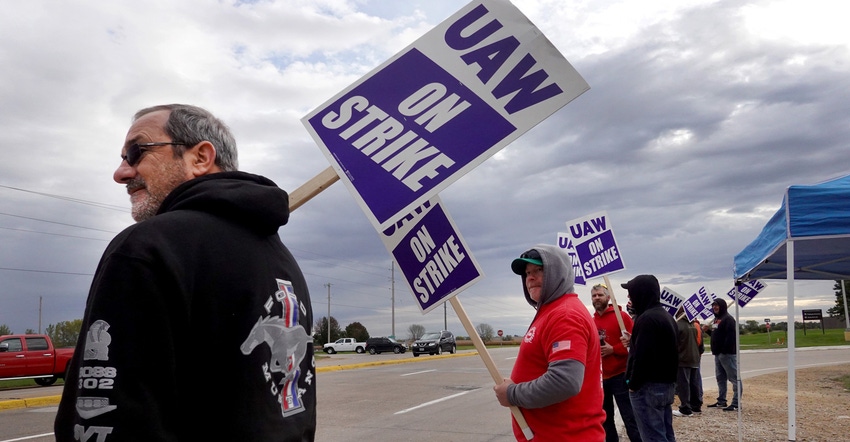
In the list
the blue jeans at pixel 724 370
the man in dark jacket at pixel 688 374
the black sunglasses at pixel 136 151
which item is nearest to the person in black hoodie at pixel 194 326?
the black sunglasses at pixel 136 151

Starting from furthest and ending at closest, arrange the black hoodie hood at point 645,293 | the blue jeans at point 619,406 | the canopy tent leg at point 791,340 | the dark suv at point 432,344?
the dark suv at point 432,344
the blue jeans at point 619,406
the black hoodie hood at point 645,293
the canopy tent leg at point 791,340

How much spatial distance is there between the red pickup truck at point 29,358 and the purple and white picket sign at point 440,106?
882 inches

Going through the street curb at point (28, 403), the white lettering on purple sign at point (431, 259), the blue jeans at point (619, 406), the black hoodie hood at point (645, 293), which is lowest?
the street curb at point (28, 403)

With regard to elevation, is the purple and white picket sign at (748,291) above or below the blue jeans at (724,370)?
above

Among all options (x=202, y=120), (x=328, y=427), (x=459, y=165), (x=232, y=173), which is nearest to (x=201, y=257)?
(x=232, y=173)

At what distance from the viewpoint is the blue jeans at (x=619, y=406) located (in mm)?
7073

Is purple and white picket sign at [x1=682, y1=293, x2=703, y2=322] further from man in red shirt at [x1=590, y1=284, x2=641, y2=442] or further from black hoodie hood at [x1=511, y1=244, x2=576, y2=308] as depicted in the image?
black hoodie hood at [x1=511, y1=244, x2=576, y2=308]

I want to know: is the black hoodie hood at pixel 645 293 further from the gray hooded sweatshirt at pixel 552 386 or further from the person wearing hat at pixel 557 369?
the gray hooded sweatshirt at pixel 552 386

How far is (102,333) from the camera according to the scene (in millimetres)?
1237

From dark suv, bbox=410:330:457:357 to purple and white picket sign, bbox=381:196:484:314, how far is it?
120ft

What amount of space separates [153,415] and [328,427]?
9802 millimetres

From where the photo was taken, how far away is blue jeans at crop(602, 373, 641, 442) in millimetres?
7073

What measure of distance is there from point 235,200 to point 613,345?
258 inches

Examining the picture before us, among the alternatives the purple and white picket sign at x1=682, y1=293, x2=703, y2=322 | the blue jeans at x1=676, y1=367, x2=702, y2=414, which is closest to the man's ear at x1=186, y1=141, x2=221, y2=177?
the blue jeans at x1=676, y1=367, x2=702, y2=414
